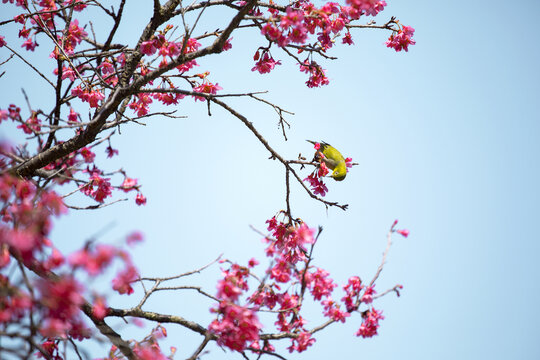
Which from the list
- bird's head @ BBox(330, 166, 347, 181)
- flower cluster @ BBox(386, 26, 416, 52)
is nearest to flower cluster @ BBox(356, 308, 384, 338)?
bird's head @ BBox(330, 166, 347, 181)

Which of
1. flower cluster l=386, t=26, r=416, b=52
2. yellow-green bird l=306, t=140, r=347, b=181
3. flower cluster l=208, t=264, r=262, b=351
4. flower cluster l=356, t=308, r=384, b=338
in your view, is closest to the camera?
flower cluster l=208, t=264, r=262, b=351

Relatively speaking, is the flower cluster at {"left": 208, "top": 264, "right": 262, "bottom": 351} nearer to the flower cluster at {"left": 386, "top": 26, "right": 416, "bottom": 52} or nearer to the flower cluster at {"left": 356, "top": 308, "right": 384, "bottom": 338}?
the flower cluster at {"left": 356, "top": 308, "right": 384, "bottom": 338}

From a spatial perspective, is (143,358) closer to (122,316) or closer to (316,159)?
(122,316)

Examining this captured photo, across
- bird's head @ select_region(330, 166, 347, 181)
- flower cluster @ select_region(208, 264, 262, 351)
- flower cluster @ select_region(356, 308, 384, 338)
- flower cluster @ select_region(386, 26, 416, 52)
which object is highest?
flower cluster @ select_region(386, 26, 416, 52)

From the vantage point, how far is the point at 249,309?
3189mm

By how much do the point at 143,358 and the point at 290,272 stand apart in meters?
1.86

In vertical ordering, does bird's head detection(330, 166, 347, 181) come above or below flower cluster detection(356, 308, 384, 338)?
above

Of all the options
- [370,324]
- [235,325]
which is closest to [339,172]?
[370,324]

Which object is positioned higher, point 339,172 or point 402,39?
point 402,39

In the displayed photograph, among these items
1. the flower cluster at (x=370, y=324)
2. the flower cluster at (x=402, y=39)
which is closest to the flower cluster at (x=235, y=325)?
the flower cluster at (x=370, y=324)

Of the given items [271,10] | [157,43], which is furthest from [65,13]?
[271,10]

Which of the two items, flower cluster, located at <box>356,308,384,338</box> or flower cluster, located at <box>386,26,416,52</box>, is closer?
flower cluster, located at <box>356,308,384,338</box>

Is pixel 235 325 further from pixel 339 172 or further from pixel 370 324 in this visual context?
pixel 339 172

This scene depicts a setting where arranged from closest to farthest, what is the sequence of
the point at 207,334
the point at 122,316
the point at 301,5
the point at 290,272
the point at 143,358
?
the point at 143,358, the point at 207,334, the point at 122,316, the point at 290,272, the point at 301,5
